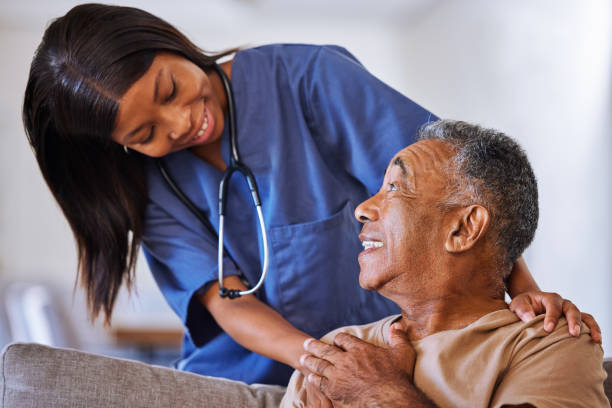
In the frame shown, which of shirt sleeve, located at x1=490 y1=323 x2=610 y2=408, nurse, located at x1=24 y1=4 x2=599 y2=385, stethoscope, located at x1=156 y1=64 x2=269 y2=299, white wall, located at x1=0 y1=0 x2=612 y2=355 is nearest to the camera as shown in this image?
shirt sleeve, located at x1=490 y1=323 x2=610 y2=408

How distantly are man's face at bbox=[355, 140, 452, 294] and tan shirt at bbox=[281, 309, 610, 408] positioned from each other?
0.12 meters

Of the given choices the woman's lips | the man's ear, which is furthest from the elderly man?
the woman's lips

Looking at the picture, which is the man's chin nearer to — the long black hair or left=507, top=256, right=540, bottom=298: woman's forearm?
left=507, top=256, right=540, bottom=298: woman's forearm

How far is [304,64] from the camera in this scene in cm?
138

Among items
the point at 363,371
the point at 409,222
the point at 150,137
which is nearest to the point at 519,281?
the point at 409,222

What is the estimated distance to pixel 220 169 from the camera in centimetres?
144

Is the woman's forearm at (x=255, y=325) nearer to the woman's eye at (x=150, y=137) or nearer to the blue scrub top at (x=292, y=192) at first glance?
the blue scrub top at (x=292, y=192)

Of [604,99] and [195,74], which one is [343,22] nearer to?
[604,99]

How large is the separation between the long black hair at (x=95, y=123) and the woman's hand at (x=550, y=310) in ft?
2.62

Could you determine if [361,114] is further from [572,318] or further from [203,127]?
[572,318]

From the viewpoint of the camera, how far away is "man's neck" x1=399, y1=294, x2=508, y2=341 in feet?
3.47

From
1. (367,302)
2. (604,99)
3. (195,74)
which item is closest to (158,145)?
(195,74)

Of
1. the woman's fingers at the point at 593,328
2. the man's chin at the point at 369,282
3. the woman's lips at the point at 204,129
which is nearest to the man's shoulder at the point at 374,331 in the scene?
the man's chin at the point at 369,282

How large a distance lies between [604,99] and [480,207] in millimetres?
1641
